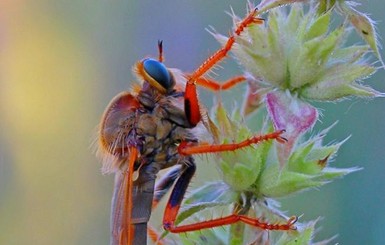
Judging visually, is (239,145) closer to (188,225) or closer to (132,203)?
(188,225)

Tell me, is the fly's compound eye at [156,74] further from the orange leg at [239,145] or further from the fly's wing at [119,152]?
the orange leg at [239,145]

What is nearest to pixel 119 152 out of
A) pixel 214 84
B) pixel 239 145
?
pixel 214 84

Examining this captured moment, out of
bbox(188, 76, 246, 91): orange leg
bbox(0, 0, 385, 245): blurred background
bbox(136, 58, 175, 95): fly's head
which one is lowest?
bbox(0, 0, 385, 245): blurred background

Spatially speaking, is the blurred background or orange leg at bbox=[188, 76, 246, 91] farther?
the blurred background

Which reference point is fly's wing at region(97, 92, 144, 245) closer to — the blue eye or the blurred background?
the blue eye

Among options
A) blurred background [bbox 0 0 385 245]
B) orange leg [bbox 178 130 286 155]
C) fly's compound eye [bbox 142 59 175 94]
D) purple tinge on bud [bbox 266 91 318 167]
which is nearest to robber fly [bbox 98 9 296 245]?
fly's compound eye [bbox 142 59 175 94]

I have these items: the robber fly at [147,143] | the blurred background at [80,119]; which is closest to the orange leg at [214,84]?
the robber fly at [147,143]

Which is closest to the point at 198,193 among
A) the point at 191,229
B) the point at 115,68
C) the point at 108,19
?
the point at 191,229
